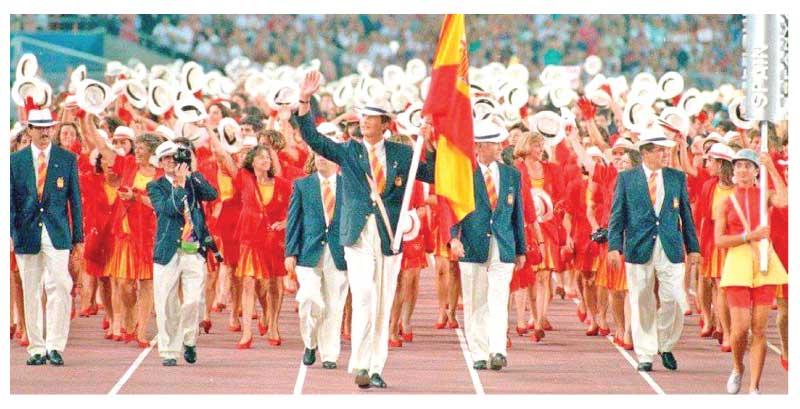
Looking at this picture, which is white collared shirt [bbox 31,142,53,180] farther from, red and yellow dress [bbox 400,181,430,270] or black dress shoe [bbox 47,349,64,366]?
red and yellow dress [bbox 400,181,430,270]

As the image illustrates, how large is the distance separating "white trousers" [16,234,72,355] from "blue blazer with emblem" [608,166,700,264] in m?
4.05

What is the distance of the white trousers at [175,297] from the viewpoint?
1766 centimetres

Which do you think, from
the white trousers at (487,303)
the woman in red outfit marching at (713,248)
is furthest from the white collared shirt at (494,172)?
the woman in red outfit marching at (713,248)

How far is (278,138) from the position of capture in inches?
801

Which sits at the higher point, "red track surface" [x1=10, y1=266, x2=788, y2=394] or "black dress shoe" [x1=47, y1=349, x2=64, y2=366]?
"black dress shoe" [x1=47, y1=349, x2=64, y2=366]

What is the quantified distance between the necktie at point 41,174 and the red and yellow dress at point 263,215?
238cm

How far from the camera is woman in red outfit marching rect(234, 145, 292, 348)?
19.3 meters

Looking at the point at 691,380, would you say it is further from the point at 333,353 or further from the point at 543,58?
the point at 543,58

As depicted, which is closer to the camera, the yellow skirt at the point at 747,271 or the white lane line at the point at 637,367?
the yellow skirt at the point at 747,271

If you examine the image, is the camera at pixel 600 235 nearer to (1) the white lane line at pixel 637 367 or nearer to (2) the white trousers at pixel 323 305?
(1) the white lane line at pixel 637 367

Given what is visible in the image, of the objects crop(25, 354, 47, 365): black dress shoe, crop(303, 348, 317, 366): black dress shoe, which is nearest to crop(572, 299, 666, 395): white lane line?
crop(303, 348, 317, 366): black dress shoe

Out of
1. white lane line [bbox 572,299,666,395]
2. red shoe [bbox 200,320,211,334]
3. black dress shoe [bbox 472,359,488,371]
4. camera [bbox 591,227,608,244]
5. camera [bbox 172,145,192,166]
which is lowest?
white lane line [bbox 572,299,666,395]

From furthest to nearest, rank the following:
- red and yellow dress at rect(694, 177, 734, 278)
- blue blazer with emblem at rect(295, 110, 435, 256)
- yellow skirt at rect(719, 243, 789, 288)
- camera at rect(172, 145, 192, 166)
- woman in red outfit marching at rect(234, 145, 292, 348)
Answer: woman in red outfit marching at rect(234, 145, 292, 348) → red and yellow dress at rect(694, 177, 734, 278) → camera at rect(172, 145, 192, 166) → blue blazer with emblem at rect(295, 110, 435, 256) → yellow skirt at rect(719, 243, 789, 288)
